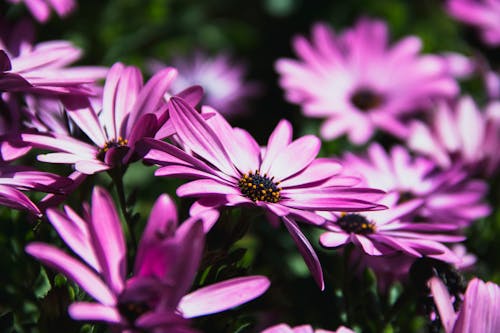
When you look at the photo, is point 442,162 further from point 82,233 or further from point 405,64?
point 82,233

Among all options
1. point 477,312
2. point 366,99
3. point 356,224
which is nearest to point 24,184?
point 356,224

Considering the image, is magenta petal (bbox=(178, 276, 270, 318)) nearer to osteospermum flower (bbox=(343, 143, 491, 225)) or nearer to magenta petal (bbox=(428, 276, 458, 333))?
magenta petal (bbox=(428, 276, 458, 333))

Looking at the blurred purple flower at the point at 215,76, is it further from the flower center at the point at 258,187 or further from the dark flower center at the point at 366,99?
the flower center at the point at 258,187

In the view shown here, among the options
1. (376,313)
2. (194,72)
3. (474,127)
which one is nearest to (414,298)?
(376,313)

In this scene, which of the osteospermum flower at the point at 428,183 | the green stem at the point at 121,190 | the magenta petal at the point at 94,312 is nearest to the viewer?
the magenta petal at the point at 94,312

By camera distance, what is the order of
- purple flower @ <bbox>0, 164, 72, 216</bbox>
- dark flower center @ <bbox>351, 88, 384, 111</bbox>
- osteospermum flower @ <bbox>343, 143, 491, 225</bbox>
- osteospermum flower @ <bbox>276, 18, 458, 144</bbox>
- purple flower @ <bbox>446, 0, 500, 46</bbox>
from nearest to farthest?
1. purple flower @ <bbox>0, 164, 72, 216</bbox>
2. osteospermum flower @ <bbox>343, 143, 491, 225</bbox>
3. osteospermum flower @ <bbox>276, 18, 458, 144</bbox>
4. dark flower center @ <bbox>351, 88, 384, 111</bbox>
5. purple flower @ <bbox>446, 0, 500, 46</bbox>

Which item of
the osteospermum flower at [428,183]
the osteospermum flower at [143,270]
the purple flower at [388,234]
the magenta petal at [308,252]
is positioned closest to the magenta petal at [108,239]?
the osteospermum flower at [143,270]

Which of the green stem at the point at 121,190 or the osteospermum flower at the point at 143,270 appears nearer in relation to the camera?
the osteospermum flower at the point at 143,270

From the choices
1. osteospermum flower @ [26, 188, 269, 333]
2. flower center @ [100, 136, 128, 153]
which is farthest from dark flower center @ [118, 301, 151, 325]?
flower center @ [100, 136, 128, 153]
